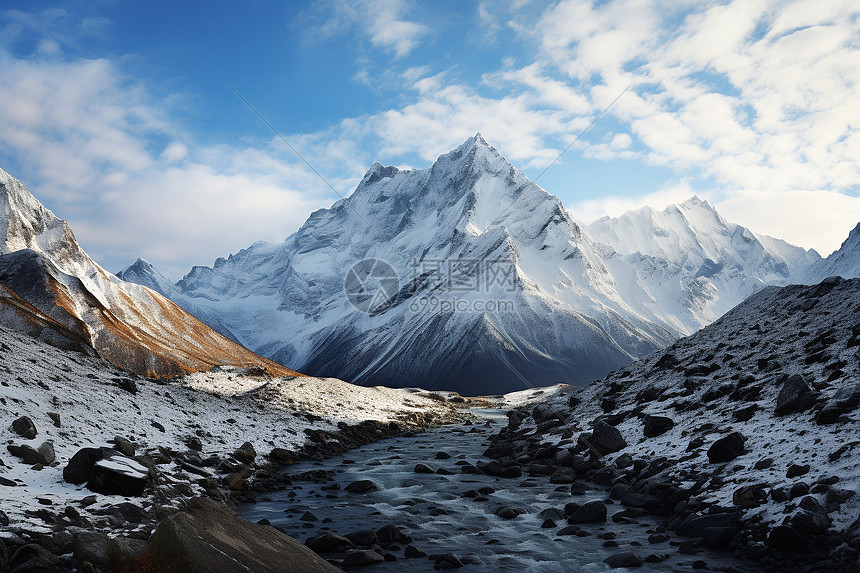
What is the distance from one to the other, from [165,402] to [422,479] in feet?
58.0

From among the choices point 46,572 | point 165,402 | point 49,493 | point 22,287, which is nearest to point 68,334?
point 165,402

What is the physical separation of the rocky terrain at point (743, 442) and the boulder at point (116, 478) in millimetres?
17266

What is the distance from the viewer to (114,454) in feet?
63.1

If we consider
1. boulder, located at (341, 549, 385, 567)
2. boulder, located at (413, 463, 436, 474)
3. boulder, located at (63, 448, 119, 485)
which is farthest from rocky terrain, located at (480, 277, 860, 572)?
boulder, located at (63, 448, 119, 485)

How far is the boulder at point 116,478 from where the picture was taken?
1748 centimetres

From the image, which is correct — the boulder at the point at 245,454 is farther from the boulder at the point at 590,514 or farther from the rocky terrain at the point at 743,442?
the boulder at the point at 590,514

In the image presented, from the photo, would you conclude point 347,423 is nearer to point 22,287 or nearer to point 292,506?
point 292,506

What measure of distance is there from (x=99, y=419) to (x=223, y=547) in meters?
16.6

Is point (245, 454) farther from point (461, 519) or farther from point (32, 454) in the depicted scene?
point (461, 519)

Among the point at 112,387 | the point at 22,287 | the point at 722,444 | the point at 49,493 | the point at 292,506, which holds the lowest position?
the point at 292,506

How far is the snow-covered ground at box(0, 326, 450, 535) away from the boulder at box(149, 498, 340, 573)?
4431 millimetres

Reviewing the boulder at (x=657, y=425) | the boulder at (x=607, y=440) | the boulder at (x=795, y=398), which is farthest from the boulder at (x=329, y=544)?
the boulder at (x=795, y=398)

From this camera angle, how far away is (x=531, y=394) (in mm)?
150125

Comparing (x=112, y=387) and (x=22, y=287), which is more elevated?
(x=22, y=287)
